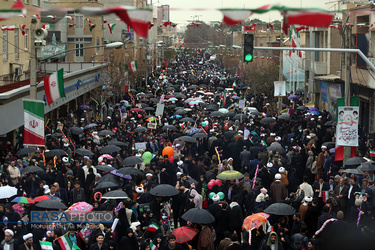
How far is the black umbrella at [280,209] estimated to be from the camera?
1264 cm

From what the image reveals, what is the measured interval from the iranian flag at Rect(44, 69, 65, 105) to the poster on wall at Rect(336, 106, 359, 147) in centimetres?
898

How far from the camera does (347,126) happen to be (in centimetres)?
1834

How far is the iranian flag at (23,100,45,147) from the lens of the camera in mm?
17516

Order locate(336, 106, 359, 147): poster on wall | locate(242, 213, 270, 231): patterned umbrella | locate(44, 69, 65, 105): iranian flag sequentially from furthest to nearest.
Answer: locate(44, 69, 65, 105): iranian flag
locate(336, 106, 359, 147): poster on wall
locate(242, 213, 270, 231): patterned umbrella

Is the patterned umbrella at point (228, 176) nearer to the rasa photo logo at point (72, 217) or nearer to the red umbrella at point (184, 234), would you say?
the red umbrella at point (184, 234)

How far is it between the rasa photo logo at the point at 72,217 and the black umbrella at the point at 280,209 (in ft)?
10.3

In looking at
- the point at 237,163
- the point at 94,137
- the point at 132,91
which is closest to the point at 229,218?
the point at 237,163

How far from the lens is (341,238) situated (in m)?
10.6

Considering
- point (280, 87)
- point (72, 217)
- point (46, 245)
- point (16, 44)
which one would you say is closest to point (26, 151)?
point (72, 217)

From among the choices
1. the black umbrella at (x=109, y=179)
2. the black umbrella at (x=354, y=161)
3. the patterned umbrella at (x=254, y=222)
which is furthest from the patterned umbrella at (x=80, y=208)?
the black umbrella at (x=354, y=161)

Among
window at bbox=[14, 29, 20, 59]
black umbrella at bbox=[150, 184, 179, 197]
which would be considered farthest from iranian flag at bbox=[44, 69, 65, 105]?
window at bbox=[14, 29, 20, 59]

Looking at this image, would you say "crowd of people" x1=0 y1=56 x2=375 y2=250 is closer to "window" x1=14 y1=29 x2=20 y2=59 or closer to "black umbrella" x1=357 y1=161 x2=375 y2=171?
"black umbrella" x1=357 y1=161 x2=375 y2=171

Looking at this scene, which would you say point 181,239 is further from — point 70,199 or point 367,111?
point 367,111

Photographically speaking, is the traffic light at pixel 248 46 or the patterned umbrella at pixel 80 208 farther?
the traffic light at pixel 248 46
